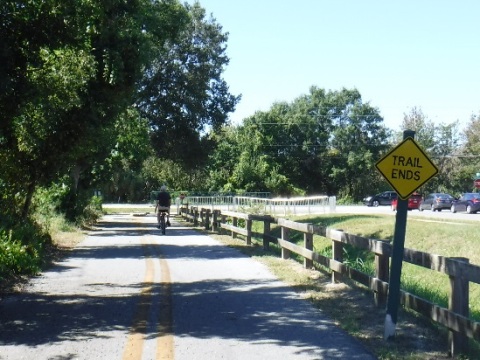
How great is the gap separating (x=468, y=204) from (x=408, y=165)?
37.6 m

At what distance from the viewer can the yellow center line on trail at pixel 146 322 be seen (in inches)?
270

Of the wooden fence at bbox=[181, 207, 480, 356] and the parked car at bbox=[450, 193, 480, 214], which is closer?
the wooden fence at bbox=[181, 207, 480, 356]

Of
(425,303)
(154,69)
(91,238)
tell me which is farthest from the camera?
(154,69)

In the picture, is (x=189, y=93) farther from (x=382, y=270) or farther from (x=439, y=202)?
(x=382, y=270)

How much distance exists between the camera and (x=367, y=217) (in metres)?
28.3

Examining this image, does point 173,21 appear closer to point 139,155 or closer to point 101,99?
point 139,155

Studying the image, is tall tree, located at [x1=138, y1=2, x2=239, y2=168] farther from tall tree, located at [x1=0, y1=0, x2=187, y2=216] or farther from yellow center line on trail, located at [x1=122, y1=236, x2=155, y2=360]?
yellow center line on trail, located at [x1=122, y1=236, x2=155, y2=360]

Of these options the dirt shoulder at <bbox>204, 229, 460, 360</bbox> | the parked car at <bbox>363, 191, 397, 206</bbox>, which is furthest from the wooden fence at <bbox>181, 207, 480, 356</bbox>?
the parked car at <bbox>363, 191, 397, 206</bbox>

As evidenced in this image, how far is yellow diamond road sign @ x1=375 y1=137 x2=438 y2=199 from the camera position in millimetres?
7555

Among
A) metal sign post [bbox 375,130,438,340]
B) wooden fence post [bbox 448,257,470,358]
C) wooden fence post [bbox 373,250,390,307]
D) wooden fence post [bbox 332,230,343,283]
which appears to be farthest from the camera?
wooden fence post [bbox 332,230,343,283]

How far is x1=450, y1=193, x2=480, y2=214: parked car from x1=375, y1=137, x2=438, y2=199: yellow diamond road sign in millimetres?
36660

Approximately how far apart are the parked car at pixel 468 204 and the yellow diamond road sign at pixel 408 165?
36.7 meters

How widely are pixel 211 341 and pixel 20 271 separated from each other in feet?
21.6

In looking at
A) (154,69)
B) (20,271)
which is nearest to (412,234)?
(20,271)
